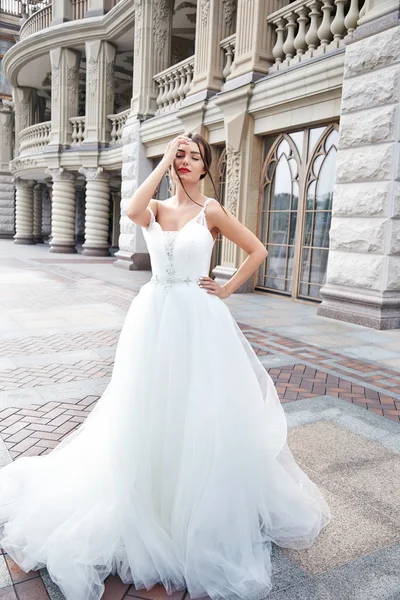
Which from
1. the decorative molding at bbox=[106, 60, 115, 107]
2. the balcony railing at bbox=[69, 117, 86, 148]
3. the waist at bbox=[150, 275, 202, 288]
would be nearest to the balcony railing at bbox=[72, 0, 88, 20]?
the decorative molding at bbox=[106, 60, 115, 107]

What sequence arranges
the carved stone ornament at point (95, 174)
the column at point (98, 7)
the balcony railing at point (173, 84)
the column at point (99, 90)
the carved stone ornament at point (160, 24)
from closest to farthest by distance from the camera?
1. the balcony railing at point (173, 84)
2. the carved stone ornament at point (160, 24)
3. the column at point (98, 7)
4. the column at point (99, 90)
5. the carved stone ornament at point (95, 174)

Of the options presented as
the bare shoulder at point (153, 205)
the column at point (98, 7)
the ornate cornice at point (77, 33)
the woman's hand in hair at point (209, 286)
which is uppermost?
the column at point (98, 7)

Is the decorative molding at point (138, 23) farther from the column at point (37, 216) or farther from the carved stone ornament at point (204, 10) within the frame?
the column at point (37, 216)

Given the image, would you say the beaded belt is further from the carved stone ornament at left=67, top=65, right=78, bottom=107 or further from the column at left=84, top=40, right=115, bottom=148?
the carved stone ornament at left=67, top=65, right=78, bottom=107

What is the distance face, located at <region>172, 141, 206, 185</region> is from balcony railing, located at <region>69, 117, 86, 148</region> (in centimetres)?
1827

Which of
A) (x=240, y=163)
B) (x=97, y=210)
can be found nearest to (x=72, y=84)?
(x=97, y=210)

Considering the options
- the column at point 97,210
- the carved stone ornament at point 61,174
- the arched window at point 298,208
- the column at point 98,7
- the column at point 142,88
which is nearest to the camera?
the arched window at point 298,208

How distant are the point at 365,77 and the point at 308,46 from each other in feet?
7.75

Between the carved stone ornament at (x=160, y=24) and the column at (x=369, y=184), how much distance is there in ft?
28.3

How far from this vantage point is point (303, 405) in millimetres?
4141

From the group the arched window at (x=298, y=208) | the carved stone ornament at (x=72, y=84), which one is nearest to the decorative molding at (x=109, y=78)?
the carved stone ornament at (x=72, y=84)

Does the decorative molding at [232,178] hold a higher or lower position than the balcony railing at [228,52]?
lower

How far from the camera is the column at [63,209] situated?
66.6 ft

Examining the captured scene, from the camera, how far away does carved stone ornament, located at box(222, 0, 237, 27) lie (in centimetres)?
1162
